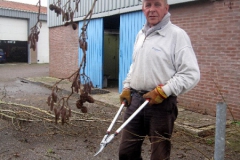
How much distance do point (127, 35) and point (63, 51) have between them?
16.5ft

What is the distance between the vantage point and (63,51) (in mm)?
13430

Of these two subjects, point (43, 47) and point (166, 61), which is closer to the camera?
point (166, 61)

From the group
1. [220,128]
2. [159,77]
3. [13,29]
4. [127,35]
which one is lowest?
[220,128]

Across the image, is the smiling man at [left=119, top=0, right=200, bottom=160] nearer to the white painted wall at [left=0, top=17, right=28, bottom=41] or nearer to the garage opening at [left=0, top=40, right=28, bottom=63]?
the white painted wall at [left=0, top=17, right=28, bottom=41]

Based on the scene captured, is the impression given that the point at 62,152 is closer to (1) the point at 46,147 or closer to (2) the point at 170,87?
(1) the point at 46,147

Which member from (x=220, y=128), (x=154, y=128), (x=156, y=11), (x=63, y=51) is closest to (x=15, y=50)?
(x=63, y=51)

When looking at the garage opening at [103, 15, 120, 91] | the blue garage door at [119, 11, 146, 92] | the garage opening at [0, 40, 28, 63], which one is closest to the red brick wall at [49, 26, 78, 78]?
the garage opening at [103, 15, 120, 91]

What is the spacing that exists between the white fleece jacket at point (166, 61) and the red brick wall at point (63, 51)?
9707mm

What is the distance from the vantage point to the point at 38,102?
876cm

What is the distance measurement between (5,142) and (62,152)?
1181mm

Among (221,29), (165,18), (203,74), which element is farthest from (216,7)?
(165,18)

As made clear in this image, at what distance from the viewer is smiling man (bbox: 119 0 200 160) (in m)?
2.64

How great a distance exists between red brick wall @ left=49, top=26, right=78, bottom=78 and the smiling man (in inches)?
379

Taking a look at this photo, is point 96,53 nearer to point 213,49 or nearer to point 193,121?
point 213,49
